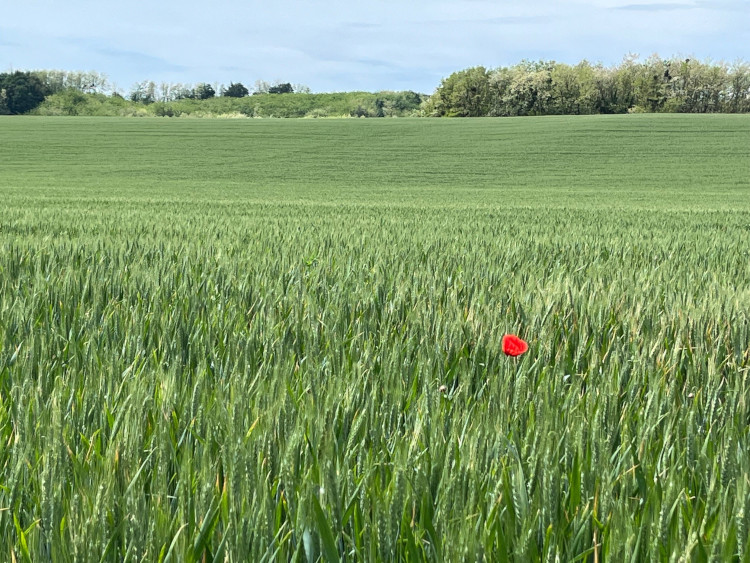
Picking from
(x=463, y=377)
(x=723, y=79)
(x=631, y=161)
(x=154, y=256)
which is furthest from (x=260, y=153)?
(x=723, y=79)

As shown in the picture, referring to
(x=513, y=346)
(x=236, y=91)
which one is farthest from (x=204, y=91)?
(x=513, y=346)

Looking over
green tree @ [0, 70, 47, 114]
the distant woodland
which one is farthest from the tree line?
green tree @ [0, 70, 47, 114]

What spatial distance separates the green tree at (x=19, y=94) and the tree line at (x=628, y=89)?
52750 millimetres

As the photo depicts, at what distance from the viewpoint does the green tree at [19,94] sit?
81250mm

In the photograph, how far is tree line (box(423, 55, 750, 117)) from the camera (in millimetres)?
68000

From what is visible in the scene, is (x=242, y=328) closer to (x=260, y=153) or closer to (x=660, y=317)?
(x=660, y=317)

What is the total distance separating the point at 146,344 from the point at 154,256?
2.11m

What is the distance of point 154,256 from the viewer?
13.9ft

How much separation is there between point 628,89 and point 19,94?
2656 inches

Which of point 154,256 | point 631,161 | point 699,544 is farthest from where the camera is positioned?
point 631,161

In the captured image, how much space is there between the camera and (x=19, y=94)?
268 feet

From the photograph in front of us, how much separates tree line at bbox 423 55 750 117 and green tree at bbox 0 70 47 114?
52750 mm

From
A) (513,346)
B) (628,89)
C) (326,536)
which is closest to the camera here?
(326,536)

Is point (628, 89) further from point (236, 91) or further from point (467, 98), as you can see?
point (236, 91)
